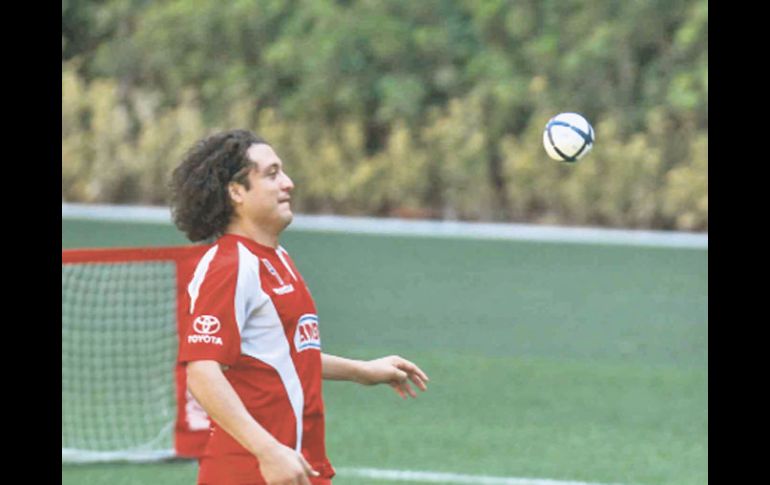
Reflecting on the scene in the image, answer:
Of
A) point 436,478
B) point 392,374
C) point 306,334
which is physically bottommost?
point 436,478

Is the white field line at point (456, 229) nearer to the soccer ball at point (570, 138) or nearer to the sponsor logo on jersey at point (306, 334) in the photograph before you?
the soccer ball at point (570, 138)

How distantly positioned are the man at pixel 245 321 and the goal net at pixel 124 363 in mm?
3842

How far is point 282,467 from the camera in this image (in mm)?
5000

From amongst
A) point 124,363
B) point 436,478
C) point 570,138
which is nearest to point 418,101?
point 124,363

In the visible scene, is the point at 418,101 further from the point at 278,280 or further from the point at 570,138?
the point at 278,280

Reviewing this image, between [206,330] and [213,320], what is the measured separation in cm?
4

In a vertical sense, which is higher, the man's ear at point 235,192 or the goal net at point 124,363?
the man's ear at point 235,192

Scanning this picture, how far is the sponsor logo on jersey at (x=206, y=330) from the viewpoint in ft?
17.3

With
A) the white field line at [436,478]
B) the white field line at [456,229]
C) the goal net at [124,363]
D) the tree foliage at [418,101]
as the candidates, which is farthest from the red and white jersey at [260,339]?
the tree foliage at [418,101]
